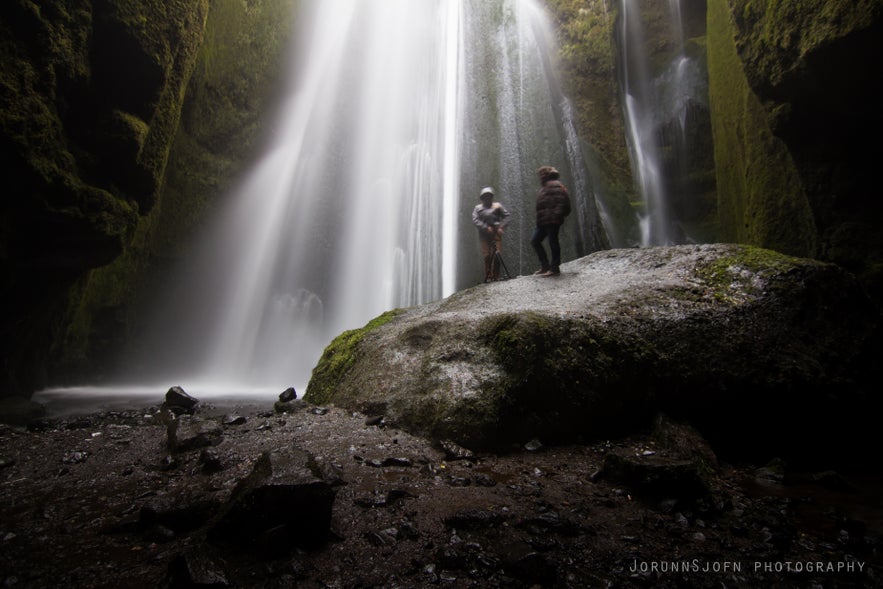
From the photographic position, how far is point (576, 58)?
19734mm

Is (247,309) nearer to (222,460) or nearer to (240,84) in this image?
(240,84)

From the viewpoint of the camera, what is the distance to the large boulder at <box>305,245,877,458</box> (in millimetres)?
4156

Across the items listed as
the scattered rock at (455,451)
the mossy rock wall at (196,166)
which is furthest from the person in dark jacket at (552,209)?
the mossy rock wall at (196,166)

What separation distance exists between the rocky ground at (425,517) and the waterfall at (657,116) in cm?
1564

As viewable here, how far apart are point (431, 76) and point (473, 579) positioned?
19812 millimetres

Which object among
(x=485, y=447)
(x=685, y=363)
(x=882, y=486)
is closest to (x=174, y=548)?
(x=485, y=447)

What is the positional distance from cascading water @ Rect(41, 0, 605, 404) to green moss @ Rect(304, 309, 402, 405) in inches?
303

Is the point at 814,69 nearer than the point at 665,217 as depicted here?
Yes

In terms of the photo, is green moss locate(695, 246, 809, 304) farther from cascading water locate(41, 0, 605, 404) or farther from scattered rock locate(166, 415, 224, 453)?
cascading water locate(41, 0, 605, 404)

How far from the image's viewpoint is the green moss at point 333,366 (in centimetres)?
581

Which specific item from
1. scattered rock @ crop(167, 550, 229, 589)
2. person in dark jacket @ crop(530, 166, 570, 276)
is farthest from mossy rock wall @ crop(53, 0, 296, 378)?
scattered rock @ crop(167, 550, 229, 589)

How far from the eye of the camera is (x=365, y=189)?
58.2ft

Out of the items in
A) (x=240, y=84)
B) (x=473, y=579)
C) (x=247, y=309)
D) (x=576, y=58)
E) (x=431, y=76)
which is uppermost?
(x=576, y=58)

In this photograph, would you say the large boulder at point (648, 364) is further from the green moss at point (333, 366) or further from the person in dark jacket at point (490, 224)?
the person in dark jacket at point (490, 224)
